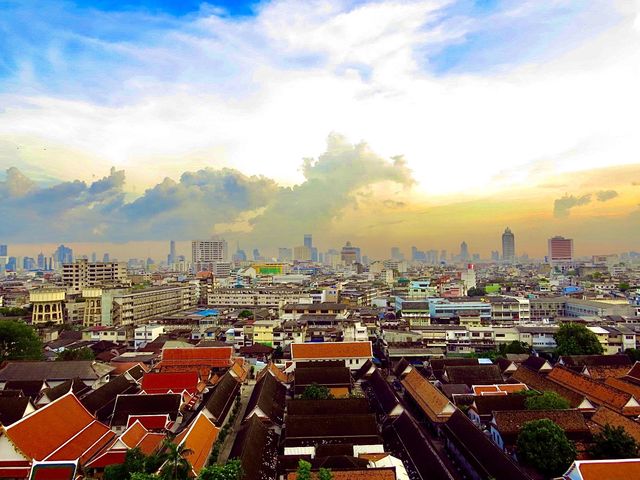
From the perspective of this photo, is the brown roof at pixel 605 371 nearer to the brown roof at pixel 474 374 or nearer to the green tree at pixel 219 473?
the brown roof at pixel 474 374

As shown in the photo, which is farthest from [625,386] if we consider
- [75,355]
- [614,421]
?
[75,355]

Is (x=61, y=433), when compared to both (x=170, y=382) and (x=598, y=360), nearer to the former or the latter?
(x=170, y=382)

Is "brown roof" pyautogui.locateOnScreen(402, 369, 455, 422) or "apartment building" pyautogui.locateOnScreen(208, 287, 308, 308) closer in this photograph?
"brown roof" pyautogui.locateOnScreen(402, 369, 455, 422)

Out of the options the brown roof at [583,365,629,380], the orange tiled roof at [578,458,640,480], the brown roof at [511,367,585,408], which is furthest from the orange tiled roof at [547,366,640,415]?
the orange tiled roof at [578,458,640,480]

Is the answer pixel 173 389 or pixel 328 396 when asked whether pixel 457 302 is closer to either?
pixel 328 396

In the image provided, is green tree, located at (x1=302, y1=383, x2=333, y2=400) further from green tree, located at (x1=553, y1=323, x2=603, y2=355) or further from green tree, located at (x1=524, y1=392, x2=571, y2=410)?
green tree, located at (x1=553, y1=323, x2=603, y2=355)

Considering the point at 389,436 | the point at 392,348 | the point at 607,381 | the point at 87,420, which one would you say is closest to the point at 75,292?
the point at 392,348
